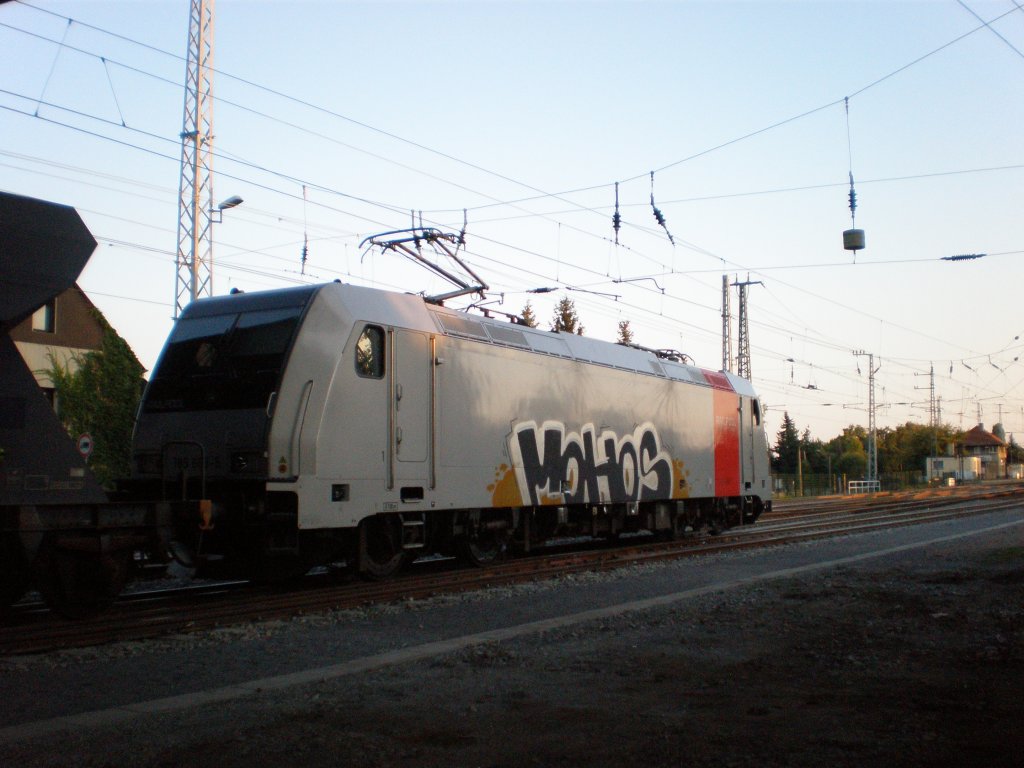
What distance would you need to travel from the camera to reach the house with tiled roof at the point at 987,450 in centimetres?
10788

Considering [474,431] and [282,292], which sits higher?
[282,292]

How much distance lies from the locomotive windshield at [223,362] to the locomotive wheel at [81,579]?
250 cm

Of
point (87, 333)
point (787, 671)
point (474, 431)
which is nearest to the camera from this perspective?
point (787, 671)

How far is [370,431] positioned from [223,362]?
2.00 m

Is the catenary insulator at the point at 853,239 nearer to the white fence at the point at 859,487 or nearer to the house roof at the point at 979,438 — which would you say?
the white fence at the point at 859,487

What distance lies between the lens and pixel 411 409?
520 inches

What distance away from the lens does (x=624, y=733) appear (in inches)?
221

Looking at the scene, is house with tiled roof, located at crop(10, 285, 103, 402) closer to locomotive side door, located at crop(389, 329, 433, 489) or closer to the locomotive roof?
the locomotive roof

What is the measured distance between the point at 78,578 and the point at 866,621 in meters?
7.88

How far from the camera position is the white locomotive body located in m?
11.5

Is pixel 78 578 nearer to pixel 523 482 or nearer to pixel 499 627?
pixel 499 627

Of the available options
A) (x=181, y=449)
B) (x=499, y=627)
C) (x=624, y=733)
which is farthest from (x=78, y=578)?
(x=624, y=733)

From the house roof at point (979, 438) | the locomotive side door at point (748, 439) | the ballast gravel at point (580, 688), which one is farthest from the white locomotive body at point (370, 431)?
the house roof at point (979, 438)

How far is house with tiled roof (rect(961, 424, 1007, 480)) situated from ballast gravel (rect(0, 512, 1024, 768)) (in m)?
106
